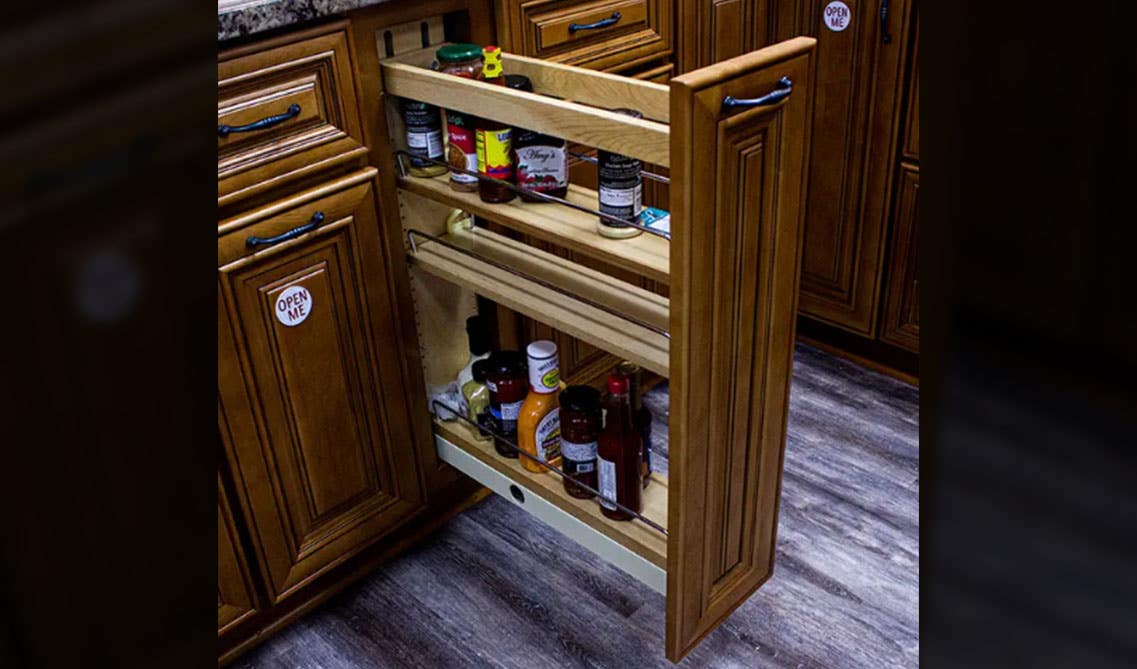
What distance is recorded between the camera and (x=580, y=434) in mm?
1470

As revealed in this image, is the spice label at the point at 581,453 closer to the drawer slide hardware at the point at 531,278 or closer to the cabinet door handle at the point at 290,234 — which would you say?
the drawer slide hardware at the point at 531,278

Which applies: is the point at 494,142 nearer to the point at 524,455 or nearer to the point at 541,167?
the point at 541,167

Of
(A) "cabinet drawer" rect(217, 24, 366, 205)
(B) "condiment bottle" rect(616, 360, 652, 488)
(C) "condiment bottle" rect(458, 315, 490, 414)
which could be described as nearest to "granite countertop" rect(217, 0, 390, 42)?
(A) "cabinet drawer" rect(217, 24, 366, 205)

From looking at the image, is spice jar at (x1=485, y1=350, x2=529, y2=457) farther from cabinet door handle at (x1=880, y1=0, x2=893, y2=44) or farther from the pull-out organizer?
cabinet door handle at (x1=880, y1=0, x2=893, y2=44)

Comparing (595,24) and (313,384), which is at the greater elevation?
(595,24)

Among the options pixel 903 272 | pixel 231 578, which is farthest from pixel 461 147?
pixel 903 272

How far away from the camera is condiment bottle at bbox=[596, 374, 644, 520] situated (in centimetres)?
138

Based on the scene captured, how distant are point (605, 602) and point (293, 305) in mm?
758

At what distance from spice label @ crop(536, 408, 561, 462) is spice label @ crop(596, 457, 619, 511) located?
12cm
